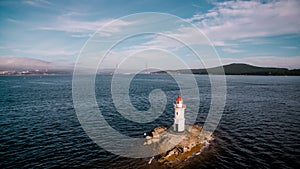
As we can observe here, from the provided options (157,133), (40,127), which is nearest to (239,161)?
(157,133)

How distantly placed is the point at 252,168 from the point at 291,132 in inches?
518

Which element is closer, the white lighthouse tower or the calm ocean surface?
the calm ocean surface

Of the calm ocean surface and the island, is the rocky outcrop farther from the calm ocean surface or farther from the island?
the calm ocean surface

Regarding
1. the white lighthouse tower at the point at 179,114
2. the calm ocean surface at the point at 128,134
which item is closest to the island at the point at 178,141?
the white lighthouse tower at the point at 179,114

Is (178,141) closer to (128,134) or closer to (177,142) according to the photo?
(177,142)

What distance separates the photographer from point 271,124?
2858 cm

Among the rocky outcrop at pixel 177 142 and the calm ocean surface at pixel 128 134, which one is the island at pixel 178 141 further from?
the calm ocean surface at pixel 128 134

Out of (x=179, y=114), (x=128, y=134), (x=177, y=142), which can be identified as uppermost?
(x=179, y=114)

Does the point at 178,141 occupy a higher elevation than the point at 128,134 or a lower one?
higher

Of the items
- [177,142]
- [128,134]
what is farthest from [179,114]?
[128,134]

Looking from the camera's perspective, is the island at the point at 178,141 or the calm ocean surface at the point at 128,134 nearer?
the calm ocean surface at the point at 128,134

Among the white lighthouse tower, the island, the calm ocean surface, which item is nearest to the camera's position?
the calm ocean surface

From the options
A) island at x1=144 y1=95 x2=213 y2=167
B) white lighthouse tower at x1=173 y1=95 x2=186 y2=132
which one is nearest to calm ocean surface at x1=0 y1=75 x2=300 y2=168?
island at x1=144 y1=95 x2=213 y2=167

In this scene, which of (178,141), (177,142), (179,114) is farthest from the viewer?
(179,114)
